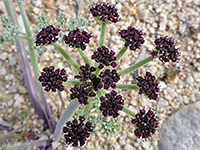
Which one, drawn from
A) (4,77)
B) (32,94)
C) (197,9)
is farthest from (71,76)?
(197,9)

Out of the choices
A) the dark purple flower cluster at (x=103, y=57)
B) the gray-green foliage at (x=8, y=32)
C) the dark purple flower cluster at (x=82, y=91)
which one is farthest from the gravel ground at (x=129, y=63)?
the dark purple flower cluster at (x=103, y=57)

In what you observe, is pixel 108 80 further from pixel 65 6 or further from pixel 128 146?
pixel 65 6

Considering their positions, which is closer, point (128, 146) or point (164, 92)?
point (128, 146)

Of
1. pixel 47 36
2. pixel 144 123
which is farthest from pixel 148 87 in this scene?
pixel 47 36

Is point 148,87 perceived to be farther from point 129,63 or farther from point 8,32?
point 129,63

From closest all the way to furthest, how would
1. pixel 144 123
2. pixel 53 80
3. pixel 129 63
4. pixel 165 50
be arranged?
1. pixel 53 80
2. pixel 144 123
3. pixel 165 50
4. pixel 129 63

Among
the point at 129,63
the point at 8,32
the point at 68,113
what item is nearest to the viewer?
the point at 68,113

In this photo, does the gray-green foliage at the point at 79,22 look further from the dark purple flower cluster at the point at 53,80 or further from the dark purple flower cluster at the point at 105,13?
the dark purple flower cluster at the point at 53,80
